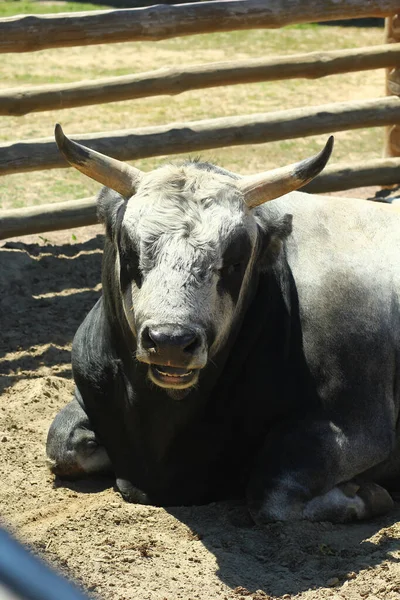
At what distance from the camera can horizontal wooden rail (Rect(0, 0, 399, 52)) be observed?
7.55m

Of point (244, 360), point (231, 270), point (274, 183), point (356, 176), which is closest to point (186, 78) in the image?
point (356, 176)

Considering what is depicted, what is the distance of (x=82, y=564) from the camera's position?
3963 mm

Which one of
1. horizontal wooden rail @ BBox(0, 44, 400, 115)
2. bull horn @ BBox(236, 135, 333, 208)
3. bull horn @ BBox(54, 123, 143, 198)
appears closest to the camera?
bull horn @ BBox(236, 135, 333, 208)

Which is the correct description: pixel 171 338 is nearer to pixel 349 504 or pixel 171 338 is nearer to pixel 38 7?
pixel 349 504

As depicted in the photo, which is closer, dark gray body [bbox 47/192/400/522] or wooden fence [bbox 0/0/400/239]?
dark gray body [bbox 47/192/400/522]

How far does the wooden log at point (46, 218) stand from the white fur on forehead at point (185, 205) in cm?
330

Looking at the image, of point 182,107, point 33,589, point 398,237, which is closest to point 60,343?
point 398,237

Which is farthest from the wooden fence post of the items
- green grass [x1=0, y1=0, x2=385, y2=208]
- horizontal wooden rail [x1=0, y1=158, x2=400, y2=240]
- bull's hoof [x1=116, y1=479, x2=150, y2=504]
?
bull's hoof [x1=116, y1=479, x2=150, y2=504]

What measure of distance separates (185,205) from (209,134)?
165 inches

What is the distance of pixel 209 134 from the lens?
27.0ft

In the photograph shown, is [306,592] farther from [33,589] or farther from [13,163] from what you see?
[13,163]

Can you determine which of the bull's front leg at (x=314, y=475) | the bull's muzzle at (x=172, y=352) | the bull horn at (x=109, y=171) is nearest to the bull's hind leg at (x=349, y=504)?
the bull's front leg at (x=314, y=475)

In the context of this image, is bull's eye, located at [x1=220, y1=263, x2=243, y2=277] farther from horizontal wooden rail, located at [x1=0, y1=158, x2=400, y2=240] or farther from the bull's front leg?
horizontal wooden rail, located at [x1=0, y1=158, x2=400, y2=240]

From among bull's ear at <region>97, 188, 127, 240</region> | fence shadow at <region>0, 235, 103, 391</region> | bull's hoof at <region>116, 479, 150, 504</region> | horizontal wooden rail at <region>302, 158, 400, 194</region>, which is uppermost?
bull's ear at <region>97, 188, 127, 240</region>
